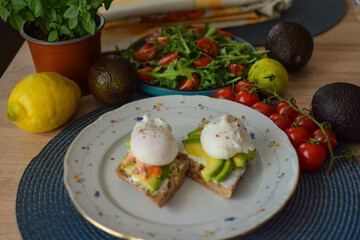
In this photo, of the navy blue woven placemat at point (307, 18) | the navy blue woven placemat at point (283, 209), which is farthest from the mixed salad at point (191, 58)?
the navy blue woven placemat at point (283, 209)

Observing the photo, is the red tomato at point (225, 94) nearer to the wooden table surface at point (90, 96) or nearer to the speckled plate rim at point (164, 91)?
the speckled plate rim at point (164, 91)

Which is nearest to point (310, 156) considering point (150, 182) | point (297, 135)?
point (297, 135)

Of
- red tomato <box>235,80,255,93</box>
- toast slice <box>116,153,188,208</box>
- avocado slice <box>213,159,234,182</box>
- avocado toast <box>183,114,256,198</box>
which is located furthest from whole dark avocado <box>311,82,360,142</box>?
toast slice <box>116,153,188,208</box>

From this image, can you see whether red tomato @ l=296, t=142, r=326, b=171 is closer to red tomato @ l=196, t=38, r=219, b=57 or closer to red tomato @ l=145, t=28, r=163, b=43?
red tomato @ l=196, t=38, r=219, b=57

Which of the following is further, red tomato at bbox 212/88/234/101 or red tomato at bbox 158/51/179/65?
red tomato at bbox 158/51/179/65

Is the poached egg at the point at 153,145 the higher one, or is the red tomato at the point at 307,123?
the poached egg at the point at 153,145

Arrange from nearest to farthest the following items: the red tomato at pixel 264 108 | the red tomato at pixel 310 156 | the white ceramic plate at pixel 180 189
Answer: the white ceramic plate at pixel 180 189
the red tomato at pixel 310 156
the red tomato at pixel 264 108
